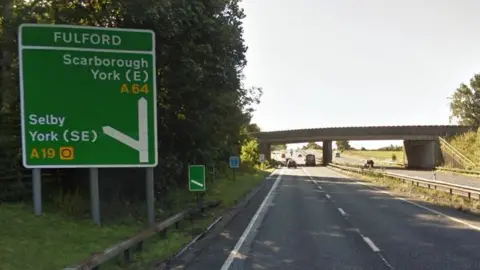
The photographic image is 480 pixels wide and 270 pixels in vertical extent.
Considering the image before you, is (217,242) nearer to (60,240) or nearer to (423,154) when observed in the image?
(60,240)

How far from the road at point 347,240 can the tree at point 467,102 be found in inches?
4488

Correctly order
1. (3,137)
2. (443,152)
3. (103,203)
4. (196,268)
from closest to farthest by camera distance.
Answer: (196,268) < (3,137) < (103,203) < (443,152)

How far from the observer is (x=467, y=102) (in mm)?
126062

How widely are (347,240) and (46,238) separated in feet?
22.9

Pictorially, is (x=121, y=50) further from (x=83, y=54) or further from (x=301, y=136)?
(x=301, y=136)

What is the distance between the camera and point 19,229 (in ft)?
34.5

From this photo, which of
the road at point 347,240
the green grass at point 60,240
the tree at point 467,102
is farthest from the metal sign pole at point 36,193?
the tree at point 467,102

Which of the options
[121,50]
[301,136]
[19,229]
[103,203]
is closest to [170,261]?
[19,229]

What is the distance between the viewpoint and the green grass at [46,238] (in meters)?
8.48

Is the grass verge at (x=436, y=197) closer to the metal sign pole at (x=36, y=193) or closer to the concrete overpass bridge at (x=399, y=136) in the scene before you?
the metal sign pole at (x=36, y=193)

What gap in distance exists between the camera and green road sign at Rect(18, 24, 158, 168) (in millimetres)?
12289

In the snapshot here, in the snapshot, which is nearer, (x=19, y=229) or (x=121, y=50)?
(x=19, y=229)

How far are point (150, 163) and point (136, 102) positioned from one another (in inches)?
61.9

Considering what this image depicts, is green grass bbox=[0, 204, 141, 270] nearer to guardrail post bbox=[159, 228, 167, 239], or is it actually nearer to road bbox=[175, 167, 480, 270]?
guardrail post bbox=[159, 228, 167, 239]
